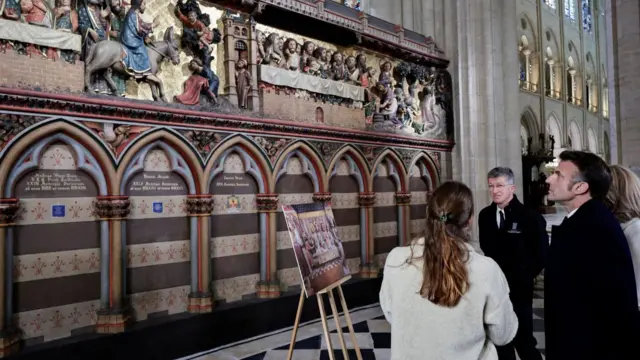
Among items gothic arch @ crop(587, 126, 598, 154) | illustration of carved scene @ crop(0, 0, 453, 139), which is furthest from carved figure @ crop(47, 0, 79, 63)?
gothic arch @ crop(587, 126, 598, 154)

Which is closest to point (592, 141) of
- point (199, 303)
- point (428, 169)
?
point (428, 169)

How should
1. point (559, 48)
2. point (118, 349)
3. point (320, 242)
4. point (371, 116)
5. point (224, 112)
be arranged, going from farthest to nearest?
point (559, 48)
point (371, 116)
point (224, 112)
point (118, 349)
point (320, 242)

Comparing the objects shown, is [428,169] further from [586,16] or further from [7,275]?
[586,16]

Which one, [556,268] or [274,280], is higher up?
[556,268]

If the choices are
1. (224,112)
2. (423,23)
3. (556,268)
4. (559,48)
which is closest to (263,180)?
(224,112)

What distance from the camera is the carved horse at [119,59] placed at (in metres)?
5.00

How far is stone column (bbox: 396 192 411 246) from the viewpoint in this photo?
8703 millimetres

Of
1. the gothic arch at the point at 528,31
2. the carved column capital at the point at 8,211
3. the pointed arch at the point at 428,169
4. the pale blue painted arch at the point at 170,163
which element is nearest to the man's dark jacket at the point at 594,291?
the pale blue painted arch at the point at 170,163

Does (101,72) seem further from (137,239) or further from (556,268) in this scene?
(556,268)

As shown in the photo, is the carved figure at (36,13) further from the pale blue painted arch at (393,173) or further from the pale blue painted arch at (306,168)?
the pale blue painted arch at (393,173)

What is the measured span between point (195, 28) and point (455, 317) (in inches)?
206

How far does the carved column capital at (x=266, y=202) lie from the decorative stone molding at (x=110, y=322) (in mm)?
2298

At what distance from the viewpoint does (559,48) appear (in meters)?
25.4

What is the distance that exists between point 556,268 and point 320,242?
2.06 meters
